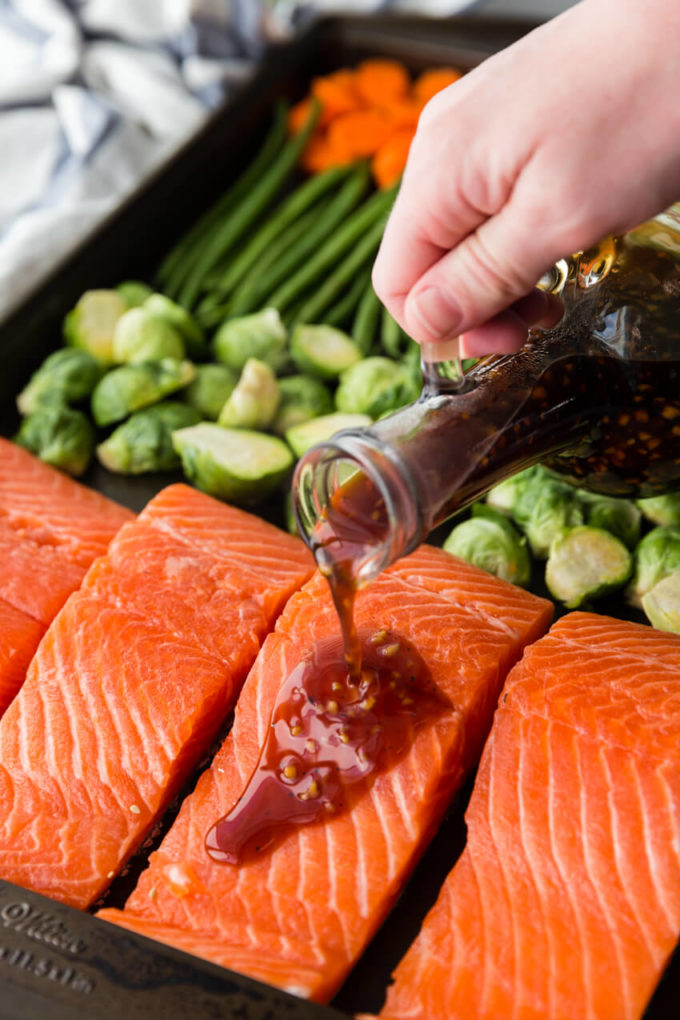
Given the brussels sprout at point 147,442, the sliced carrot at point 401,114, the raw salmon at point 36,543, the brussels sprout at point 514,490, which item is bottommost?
the raw salmon at point 36,543

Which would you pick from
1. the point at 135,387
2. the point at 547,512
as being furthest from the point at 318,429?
the point at 547,512

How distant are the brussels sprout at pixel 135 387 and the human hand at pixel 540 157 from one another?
2.21 meters

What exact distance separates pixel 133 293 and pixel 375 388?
4.64 ft

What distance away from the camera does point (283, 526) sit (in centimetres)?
417

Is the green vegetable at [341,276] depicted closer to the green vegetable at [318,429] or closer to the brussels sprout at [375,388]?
the brussels sprout at [375,388]

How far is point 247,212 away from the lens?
5238mm

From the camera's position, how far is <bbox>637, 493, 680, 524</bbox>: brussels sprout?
12.4ft

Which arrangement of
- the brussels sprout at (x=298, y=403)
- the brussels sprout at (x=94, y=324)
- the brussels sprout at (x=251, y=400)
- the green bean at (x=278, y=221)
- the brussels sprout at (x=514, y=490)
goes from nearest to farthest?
the brussels sprout at (x=514, y=490), the brussels sprout at (x=251, y=400), the brussels sprout at (x=298, y=403), the brussels sprout at (x=94, y=324), the green bean at (x=278, y=221)

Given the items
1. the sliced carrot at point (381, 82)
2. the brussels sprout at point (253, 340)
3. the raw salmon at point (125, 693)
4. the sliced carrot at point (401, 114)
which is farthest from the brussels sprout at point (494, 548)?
the sliced carrot at point (381, 82)

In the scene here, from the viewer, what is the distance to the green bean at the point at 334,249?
4.92 meters

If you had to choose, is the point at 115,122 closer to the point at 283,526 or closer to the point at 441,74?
the point at 441,74

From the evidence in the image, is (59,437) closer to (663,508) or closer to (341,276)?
(341,276)

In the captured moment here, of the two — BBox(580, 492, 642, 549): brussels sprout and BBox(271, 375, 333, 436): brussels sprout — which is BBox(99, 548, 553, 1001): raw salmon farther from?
BBox(271, 375, 333, 436): brussels sprout

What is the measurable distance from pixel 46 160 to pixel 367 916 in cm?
467
